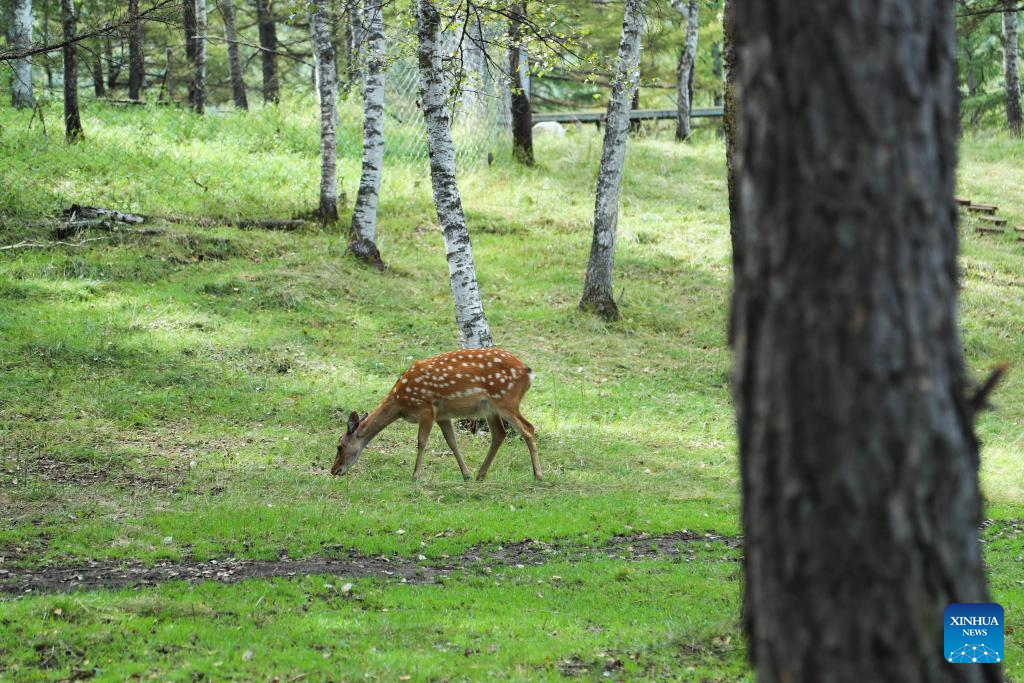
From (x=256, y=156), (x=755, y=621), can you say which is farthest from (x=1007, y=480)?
(x=256, y=156)

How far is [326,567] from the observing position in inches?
321

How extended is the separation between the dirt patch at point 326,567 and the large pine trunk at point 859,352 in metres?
5.65

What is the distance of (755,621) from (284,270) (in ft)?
52.3

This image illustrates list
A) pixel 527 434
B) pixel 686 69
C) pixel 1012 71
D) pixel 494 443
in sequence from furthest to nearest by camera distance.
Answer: pixel 1012 71, pixel 686 69, pixel 494 443, pixel 527 434

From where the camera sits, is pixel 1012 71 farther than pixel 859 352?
Yes

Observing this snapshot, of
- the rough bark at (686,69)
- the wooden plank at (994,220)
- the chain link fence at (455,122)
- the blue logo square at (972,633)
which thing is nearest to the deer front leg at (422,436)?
the blue logo square at (972,633)

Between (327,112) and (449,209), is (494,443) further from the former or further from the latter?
(327,112)

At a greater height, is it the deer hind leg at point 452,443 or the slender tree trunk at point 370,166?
the slender tree trunk at point 370,166

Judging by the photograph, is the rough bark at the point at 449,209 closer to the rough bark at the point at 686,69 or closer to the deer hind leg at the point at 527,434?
the deer hind leg at the point at 527,434

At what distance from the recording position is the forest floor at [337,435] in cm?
654

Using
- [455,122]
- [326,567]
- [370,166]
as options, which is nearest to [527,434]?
[326,567]

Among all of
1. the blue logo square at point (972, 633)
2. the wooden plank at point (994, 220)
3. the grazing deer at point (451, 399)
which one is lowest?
the grazing deer at point (451, 399)

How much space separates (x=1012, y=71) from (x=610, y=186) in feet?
70.3

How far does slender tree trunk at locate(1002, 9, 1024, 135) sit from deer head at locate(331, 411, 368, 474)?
1091 inches
